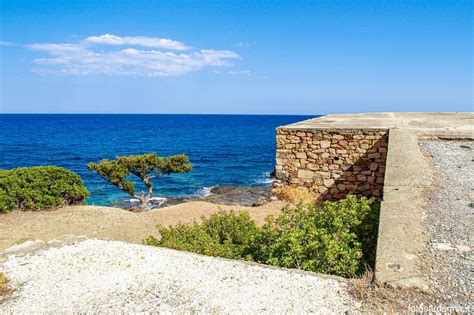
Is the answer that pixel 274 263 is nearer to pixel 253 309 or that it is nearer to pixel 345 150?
pixel 253 309

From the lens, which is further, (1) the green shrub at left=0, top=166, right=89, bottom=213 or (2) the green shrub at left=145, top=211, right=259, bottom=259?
(1) the green shrub at left=0, top=166, right=89, bottom=213

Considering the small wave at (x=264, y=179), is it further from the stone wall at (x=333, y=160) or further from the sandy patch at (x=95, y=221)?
the stone wall at (x=333, y=160)

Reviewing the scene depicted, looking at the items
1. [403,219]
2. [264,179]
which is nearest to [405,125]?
[403,219]

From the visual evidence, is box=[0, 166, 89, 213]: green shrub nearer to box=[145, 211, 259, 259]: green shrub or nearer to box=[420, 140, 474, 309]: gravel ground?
box=[145, 211, 259, 259]: green shrub

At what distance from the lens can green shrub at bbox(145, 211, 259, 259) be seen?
5.15 m

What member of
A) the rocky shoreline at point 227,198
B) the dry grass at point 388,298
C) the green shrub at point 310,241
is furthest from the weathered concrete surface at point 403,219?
the rocky shoreline at point 227,198

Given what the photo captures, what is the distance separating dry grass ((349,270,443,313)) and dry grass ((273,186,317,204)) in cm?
712

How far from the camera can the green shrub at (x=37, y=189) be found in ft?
32.9

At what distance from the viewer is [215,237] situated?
6168mm

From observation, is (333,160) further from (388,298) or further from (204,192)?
(204,192)

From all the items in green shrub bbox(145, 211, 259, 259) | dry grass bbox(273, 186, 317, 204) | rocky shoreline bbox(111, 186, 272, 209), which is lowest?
rocky shoreline bbox(111, 186, 272, 209)

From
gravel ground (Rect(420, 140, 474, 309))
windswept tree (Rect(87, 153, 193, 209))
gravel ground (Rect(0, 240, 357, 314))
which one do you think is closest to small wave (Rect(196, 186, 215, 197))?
windswept tree (Rect(87, 153, 193, 209))

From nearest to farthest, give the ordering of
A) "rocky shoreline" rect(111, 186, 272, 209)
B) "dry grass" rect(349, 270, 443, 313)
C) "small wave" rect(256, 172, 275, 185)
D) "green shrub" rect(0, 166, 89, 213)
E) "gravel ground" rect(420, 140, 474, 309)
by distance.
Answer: "dry grass" rect(349, 270, 443, 313)
"gravel ground" rect(420, 140, 474, 309)
"green shrub" rect(0, 166, 89, 213)
"rocky shoreline" rect(111, 186, 272, 209)
"small wave" rect(256, 172, 275, 185)

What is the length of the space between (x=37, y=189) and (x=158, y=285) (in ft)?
27.6
